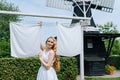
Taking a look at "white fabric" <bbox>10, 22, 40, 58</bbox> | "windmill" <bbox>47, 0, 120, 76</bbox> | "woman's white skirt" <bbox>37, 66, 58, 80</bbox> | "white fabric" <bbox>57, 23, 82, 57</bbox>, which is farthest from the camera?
"windmill" <bbox>47, 0, 120, 76</bbox>

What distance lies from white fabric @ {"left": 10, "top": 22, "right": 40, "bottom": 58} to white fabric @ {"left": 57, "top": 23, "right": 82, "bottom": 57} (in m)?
0.76

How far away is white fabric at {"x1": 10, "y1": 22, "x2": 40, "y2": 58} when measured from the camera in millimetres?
9846

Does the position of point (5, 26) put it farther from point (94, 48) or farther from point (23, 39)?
point (23, 39)

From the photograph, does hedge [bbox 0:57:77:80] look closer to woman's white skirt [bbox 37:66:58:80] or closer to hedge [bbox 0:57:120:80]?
hedge [bbox 0:57:120:80]

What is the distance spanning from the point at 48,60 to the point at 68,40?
366 centimetres

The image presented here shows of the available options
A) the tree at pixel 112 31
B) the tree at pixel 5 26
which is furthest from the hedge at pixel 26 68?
the tree at pixel 112 31

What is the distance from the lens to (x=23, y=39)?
994 cm

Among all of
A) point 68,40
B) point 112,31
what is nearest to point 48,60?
point 68,40

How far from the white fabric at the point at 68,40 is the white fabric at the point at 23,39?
759mm

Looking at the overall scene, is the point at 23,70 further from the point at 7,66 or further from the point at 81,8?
the point at 81,8

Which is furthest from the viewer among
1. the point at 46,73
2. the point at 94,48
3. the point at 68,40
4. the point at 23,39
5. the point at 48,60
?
the point at 94,48

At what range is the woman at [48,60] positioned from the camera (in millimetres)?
7079

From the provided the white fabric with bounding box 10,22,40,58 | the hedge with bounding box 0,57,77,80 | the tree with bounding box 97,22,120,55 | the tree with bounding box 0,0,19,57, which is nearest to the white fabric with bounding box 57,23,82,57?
the white fabric with bounding box 10,22,40,58

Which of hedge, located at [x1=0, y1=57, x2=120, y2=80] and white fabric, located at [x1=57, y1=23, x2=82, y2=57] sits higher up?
white fabric, located at [x1=57, y1=23, x2=82, y2=57]
